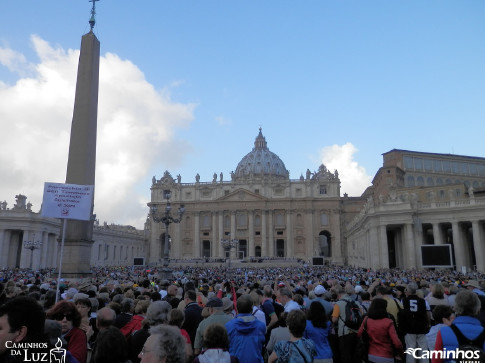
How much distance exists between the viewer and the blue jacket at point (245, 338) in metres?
4.34

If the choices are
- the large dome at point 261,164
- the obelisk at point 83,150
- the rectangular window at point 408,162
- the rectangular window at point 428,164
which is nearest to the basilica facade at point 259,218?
the rectangular window at point 408,162

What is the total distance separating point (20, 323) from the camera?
2.58 metres

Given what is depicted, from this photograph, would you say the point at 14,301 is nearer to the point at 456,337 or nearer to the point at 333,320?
the point at 456,337

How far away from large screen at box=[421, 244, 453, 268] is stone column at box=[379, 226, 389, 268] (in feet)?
33.2

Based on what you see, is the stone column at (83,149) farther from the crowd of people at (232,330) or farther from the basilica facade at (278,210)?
the basilica facade at (278,210)

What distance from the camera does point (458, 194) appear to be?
48.6 metres

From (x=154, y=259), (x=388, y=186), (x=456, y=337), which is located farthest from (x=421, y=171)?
(x=456, y=337)

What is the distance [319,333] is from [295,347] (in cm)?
107

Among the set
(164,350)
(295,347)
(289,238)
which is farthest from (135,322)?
(289,238)

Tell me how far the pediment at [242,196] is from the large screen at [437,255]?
48.7m

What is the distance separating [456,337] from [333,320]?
8.69 feet

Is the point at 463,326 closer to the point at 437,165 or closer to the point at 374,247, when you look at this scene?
the point at 374,247

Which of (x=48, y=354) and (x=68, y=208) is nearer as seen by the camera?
(x=48, y=354)

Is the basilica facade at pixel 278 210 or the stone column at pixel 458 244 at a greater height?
the basilica facade at pixel 278 210
